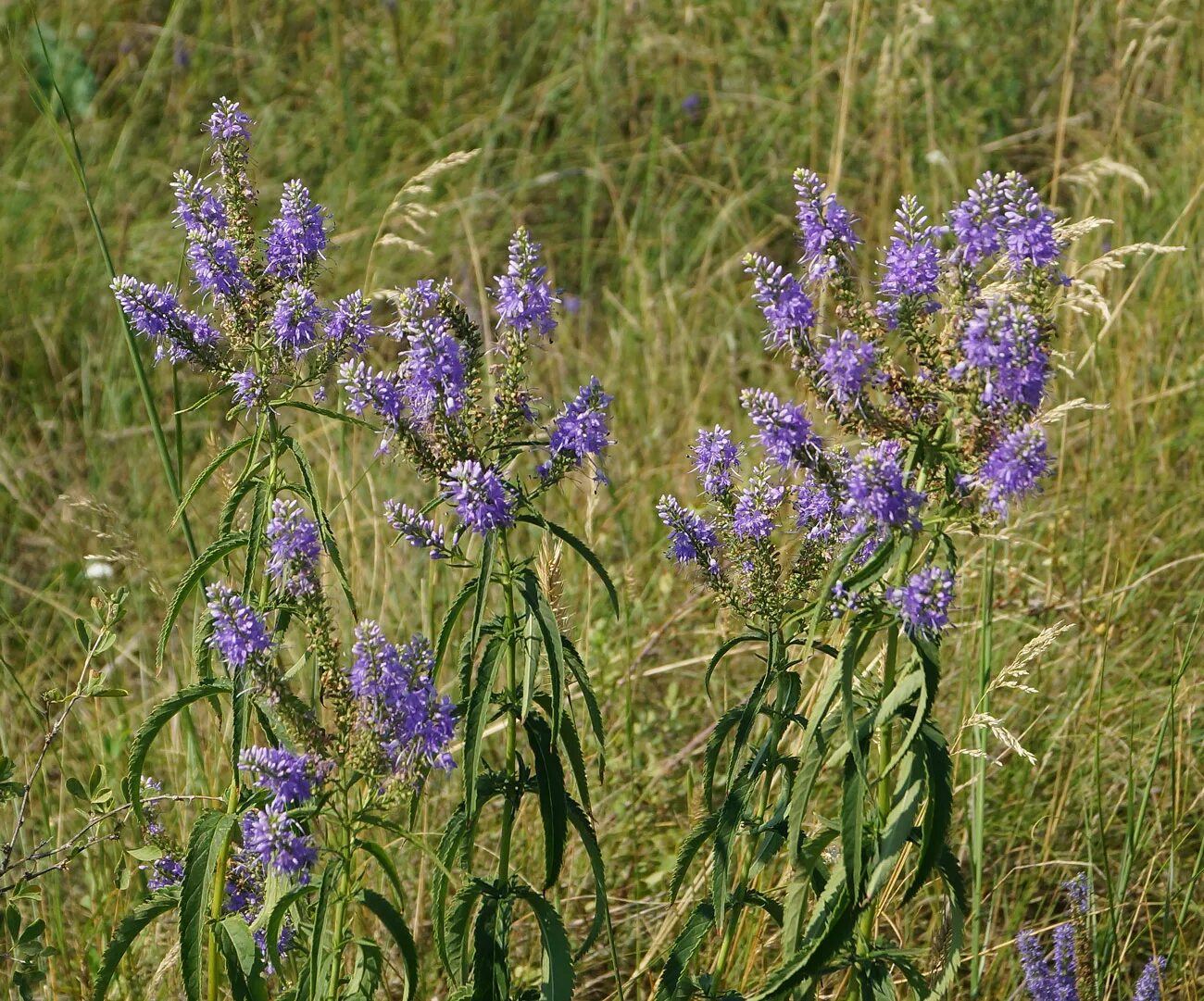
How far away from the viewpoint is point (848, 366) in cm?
192

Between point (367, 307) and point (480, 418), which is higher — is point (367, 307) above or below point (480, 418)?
above

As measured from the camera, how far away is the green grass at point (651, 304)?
3.35m

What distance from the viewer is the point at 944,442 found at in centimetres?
200

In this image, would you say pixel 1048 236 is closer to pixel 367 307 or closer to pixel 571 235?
pixel 367 307

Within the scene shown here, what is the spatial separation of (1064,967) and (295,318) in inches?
74.5

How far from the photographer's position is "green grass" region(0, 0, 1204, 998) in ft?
11.0

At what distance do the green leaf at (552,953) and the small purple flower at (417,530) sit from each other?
491mm

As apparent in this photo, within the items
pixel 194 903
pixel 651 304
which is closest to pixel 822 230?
pixel 194 903

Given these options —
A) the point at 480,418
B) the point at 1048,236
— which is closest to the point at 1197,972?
the point at 1048,236

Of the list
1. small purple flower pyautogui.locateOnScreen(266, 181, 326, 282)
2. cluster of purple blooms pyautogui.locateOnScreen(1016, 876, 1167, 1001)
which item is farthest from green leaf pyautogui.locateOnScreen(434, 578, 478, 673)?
cluster of purple blooms pyautogui.locateOnScreen(1016, 876, 1167, 1001)

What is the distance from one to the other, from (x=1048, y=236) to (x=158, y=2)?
5.90 metres

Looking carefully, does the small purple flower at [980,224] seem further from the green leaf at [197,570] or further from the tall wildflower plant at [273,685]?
the green leaf at [197,570]

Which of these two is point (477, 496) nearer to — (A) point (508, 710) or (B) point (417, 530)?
(B) point (417, 530)

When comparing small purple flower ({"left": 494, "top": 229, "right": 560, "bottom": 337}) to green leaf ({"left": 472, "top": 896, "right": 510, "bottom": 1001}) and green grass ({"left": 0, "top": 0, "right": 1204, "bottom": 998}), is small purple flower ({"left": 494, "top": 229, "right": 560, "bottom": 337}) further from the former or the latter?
green grass ({"left": 0, "top": 0, "right": 1204, "bottom": 998})
